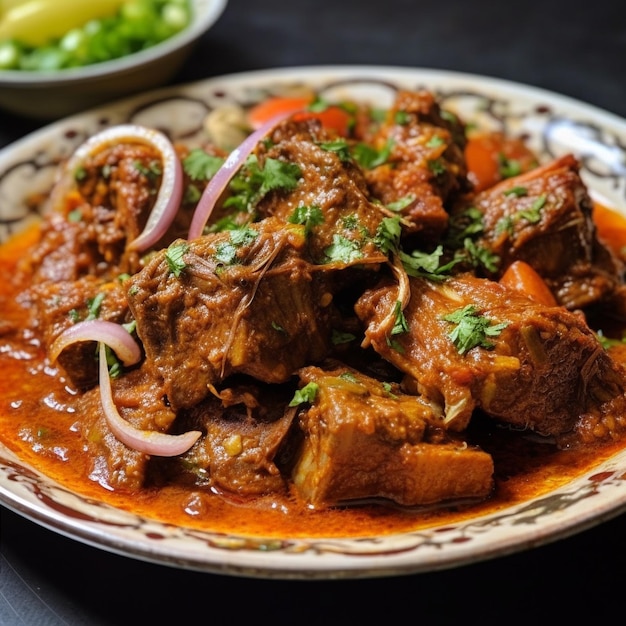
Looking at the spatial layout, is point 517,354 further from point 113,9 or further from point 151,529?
point 113,9

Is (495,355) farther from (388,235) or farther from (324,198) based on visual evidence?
(324,198)

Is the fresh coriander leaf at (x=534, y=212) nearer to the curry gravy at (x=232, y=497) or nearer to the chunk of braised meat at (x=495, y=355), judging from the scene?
the chunk of braised meat at (x=495, y=355)

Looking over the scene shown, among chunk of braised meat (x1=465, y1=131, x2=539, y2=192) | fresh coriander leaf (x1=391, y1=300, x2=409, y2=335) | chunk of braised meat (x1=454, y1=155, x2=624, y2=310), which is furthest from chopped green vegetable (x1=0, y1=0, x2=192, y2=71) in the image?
fresh coriander leaf (x1=391, y1=300, x2=409, y2=335)

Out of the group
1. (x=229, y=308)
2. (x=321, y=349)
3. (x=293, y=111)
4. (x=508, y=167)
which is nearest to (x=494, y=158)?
(x=508, y=167)

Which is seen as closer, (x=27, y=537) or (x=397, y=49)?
(x=27, y=537)

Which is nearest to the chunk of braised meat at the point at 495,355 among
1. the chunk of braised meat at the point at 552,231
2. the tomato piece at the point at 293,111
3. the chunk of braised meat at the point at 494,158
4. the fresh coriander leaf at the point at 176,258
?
the chunk of braised meat at the point at 552,231

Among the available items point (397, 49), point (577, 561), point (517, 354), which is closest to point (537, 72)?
point (397, 49)
